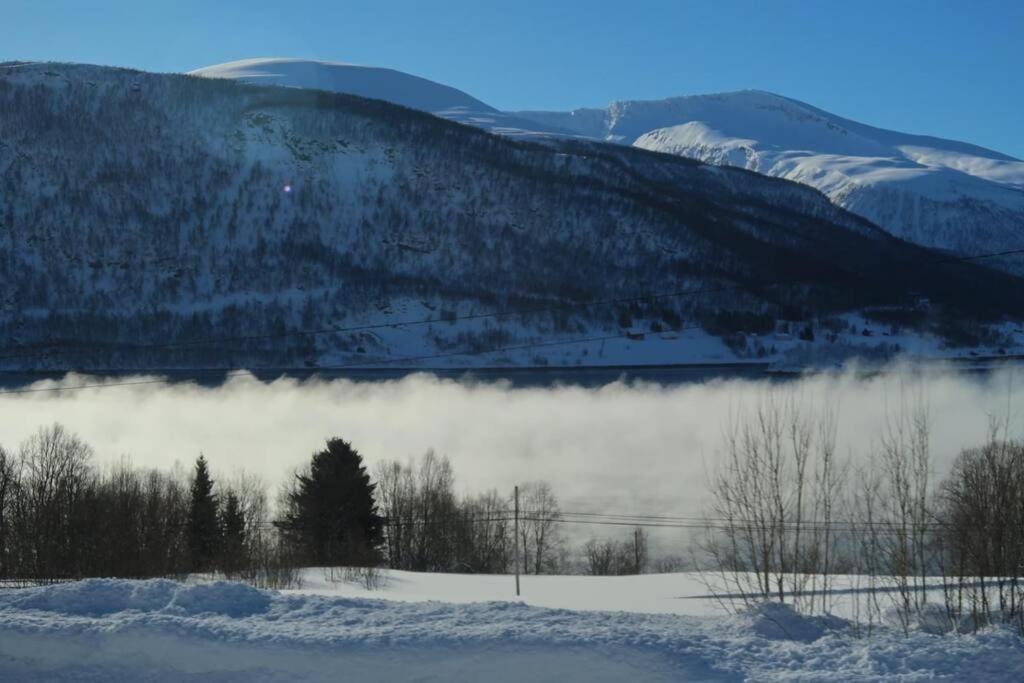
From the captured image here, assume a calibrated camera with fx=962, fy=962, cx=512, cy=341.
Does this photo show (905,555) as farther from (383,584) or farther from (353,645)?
(383,584)

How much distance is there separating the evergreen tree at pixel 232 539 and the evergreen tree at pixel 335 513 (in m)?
2.69

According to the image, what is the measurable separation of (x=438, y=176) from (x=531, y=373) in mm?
78896

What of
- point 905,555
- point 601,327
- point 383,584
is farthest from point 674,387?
point 905,555

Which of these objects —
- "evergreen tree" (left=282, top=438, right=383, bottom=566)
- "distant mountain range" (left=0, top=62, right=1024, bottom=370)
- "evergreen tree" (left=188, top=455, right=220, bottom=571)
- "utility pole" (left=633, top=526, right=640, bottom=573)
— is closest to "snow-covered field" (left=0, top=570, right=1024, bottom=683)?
"evergreen tree" (left=282, top=438, right=383, bottom=566)

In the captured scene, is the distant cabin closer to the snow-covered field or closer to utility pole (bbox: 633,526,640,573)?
utility pole (bbox: 633,526,640,573)

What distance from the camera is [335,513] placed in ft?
155

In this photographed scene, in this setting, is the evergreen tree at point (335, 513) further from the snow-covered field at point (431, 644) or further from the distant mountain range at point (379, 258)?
the distant mountain range at point (379, 258)

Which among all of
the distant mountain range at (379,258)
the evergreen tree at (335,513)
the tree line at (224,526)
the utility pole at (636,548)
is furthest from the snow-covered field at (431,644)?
the distant mountain range at (379,258)

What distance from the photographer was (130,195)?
168375 millimetres

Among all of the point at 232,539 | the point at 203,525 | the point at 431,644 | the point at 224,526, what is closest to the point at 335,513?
the point at 232,539

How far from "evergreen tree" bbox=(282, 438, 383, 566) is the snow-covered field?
35573 millimetres

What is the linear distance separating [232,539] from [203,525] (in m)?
2.67

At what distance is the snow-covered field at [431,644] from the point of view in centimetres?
891

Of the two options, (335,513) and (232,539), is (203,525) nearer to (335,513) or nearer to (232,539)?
(232,539)
